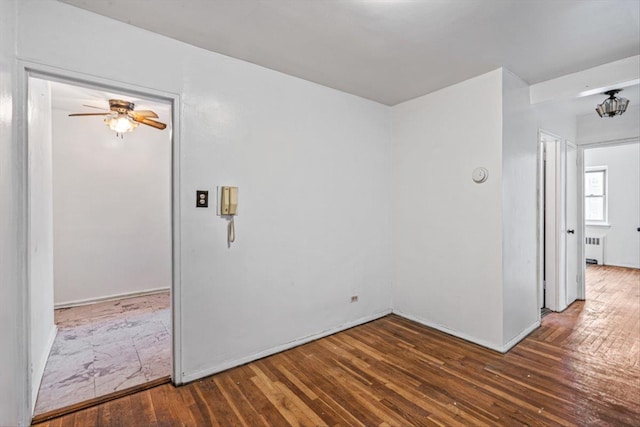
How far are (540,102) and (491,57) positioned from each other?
3.48 feet

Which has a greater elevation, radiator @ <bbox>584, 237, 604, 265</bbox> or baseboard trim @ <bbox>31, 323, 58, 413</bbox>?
radiator @ <bbox>584, 237, 604, 265</bbox>

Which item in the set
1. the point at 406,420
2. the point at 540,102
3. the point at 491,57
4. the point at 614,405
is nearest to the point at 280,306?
the point at 406,420

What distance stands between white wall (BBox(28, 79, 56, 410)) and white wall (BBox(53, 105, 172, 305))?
1.24 metres

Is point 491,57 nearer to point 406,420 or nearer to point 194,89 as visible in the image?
point 194,89

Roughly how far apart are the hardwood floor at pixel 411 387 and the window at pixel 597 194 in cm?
511

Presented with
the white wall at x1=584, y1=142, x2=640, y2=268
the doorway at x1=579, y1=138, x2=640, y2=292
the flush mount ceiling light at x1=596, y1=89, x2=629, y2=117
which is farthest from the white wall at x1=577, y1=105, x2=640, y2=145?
the white wall at x1=584, y1=142, x2=640, y2=268

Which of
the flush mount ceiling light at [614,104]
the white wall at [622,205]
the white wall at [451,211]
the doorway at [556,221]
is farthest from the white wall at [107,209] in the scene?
the white wall at [622,205]

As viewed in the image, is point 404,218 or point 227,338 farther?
point 404,218

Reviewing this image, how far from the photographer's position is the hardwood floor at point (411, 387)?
195cm

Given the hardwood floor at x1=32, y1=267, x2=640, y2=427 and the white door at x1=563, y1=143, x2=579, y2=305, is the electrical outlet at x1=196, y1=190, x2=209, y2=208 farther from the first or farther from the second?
the white door at x1=563, y1=143, x2=579, y2=305

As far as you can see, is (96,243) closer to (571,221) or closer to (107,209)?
→ (107,209)

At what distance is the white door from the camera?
4.06 meters

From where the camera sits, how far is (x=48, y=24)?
6.01 ft

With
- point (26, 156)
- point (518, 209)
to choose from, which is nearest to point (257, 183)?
point (26, 156)
